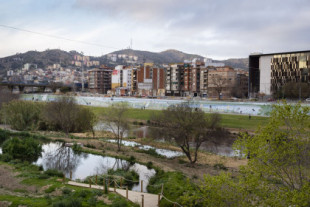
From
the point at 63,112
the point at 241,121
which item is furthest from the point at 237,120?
the point at 63,112

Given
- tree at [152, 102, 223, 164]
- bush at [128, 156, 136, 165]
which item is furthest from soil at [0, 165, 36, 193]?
tree at [152, 102, 223, 164]

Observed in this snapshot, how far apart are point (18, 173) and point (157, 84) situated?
400ft

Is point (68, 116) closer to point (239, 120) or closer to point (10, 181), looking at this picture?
point (10, 181)

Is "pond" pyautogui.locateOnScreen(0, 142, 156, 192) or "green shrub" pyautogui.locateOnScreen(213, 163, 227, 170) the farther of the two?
"green shrub" pyautogui.locateOnScreen(213, 163, 227, 170)

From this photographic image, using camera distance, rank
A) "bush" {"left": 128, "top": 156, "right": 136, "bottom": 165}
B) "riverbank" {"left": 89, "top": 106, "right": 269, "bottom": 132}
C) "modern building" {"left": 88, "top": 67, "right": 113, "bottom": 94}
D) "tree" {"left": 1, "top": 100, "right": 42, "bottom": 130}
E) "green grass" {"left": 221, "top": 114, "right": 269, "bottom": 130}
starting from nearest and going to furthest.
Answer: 1. "bush" {"left": 128, "top": 156, "right": 136, "bottom": 165}
2. "tree" {"left": 1, "top": 100, "right": 42, "bottom": 130}
3. "riverbank" {"left": 89, "top": 106, "right": 269, "bottom": 132}
4. "green grass" {"left": 221, "top": 114, "right": 269, "bottom": 130}
5. "modern building" {"left": 88, "top": 67, "right": 113, "bottom": 94}

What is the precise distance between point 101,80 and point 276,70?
10664 centimetres

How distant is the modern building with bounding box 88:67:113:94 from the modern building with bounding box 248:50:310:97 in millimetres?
94512

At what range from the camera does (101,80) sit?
577 feet

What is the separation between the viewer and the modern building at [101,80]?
175 meters

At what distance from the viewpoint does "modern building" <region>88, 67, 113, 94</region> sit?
Result: 17512 centimetres

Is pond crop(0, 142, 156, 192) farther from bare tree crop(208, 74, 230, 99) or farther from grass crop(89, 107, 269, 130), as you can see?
bare tree crop(208, 74, 230, 99)

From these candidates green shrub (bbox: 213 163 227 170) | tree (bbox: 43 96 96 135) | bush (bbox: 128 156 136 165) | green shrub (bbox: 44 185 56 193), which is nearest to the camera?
green shrub (bbox: 44 185 56 193)

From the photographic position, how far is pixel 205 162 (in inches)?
1147

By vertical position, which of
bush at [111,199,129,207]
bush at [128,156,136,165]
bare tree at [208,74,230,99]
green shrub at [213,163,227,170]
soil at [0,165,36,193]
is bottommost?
green shrub at [213,163,227,170]
